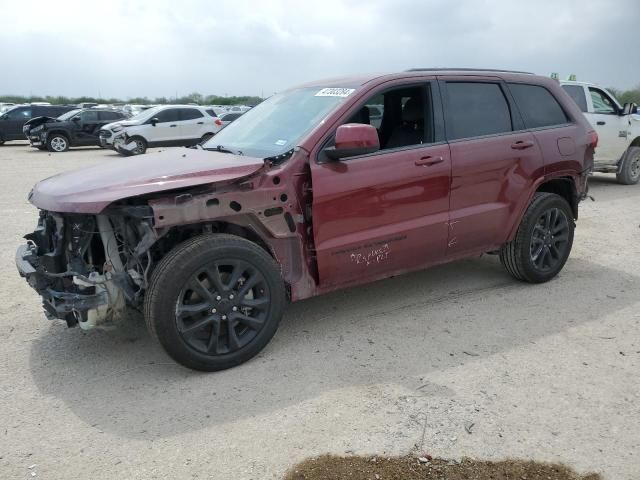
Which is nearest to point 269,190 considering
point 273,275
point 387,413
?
point 273,275

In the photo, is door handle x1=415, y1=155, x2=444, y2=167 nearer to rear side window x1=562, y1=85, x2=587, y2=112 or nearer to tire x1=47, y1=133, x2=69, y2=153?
rear side window x1=562, y1=85, x2=587, y2=112

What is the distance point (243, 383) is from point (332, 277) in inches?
37.8

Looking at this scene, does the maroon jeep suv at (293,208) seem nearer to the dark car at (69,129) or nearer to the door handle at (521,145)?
the door handle at (521,145)

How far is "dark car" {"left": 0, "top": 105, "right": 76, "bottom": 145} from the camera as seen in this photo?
22609 mm

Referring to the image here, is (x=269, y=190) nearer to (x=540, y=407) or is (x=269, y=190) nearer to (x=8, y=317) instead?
(x=540, y=407)

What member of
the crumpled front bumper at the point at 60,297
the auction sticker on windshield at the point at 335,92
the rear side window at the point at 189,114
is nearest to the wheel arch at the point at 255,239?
the crumpled front bumper at the point at 60,297

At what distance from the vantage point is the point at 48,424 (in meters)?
3.00

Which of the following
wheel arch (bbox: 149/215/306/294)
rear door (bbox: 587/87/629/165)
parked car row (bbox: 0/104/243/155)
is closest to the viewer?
wheel arch (bbox: 149/215/306/294)

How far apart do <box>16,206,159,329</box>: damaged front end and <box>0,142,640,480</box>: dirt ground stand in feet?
1.55

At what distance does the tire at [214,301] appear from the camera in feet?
10.7

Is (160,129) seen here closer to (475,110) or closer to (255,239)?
(475,110)

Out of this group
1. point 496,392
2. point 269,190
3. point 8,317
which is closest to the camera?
point 496,392

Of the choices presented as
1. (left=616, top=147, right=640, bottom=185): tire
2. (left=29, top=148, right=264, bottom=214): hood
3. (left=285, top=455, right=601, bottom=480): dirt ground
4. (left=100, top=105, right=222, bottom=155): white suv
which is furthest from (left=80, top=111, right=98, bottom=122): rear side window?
(left=285, top=455, right=601, bottom=480): dirt ground

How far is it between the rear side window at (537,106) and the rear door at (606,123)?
590 cm
